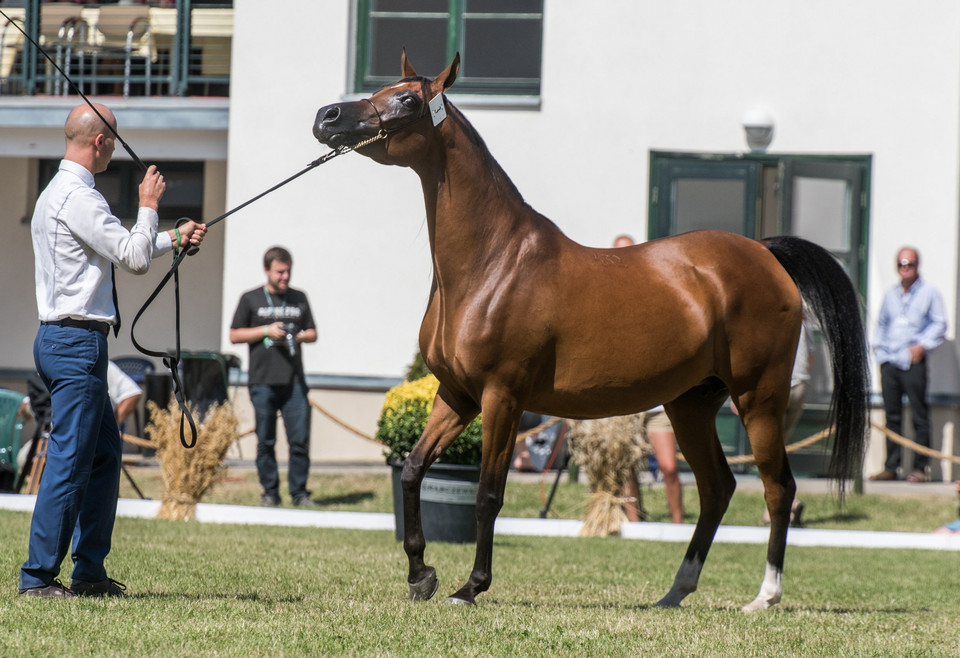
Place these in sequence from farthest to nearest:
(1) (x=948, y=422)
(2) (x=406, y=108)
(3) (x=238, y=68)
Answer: (3) (x=238, y=68), (1) (x=948, y=422), (2) (x=406, y=108)

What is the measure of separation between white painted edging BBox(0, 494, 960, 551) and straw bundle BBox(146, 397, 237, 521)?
188 millimetres

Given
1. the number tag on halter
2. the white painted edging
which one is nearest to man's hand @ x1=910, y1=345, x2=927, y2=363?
the white painted edging

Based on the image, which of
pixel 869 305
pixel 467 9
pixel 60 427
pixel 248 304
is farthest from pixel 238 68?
pixel 60 427

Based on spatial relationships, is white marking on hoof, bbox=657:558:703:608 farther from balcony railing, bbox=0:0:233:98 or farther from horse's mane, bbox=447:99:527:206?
balcony railing, bbox=0:0:233:98

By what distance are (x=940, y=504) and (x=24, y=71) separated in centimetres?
1086

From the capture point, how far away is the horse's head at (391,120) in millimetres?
5395

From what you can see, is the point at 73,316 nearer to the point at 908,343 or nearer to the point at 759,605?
the point at 759,605

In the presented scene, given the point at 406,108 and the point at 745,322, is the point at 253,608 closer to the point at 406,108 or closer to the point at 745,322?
the point at 406,108

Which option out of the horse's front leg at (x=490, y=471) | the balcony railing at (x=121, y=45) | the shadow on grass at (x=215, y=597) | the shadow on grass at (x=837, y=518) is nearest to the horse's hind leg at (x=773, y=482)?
the horse's front leg at (x=490, y=471)

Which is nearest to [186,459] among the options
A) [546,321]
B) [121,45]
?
[546,321]

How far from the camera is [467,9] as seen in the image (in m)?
13.8

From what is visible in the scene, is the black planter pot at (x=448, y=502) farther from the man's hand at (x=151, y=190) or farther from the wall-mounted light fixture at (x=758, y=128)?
the wall-mounted light fixture at (x=758, y=128)

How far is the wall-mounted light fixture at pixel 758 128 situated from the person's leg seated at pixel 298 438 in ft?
17.9

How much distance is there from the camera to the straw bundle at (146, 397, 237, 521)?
976 centimetres
